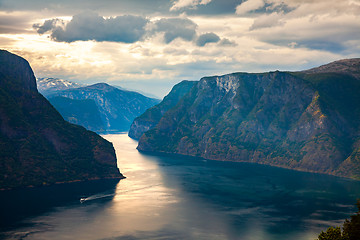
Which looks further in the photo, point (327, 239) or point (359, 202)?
point (359, 202)

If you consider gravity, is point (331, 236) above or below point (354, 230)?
below

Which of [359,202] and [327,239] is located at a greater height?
[359,202]

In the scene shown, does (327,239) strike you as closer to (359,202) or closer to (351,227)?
(351,227)

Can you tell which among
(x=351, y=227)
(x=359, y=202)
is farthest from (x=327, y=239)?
(x=359, y=202)

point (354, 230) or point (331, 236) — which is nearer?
point (331, 236)

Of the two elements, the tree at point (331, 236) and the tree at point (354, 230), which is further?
the tree at point (354, 230)

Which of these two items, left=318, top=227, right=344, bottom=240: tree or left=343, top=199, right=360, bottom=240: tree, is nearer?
left=318, top=227, right=344, bottom=240: tree
